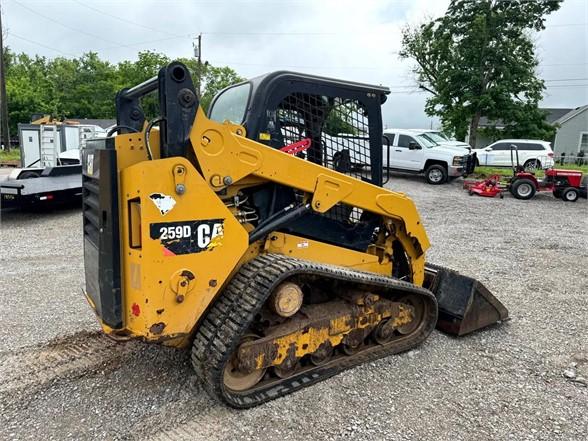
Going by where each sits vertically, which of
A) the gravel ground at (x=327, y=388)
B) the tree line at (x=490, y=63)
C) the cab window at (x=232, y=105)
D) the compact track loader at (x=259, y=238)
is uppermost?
the tree line at (x=490, y=63)

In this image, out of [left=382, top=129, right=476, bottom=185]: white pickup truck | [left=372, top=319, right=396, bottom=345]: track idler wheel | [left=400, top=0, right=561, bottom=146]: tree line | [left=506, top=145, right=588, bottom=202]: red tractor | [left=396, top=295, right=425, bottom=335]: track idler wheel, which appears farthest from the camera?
[left=400, top=0, right=561, bottom=146]: tree line

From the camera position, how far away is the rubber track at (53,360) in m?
3.42

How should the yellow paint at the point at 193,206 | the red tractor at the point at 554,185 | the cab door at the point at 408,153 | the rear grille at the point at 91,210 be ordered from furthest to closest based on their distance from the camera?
the cab door at the point at 408,153
the red tractor at the point at 554,185
the rear grille at the point at 91,210
the yellow paint at the point at 193,206

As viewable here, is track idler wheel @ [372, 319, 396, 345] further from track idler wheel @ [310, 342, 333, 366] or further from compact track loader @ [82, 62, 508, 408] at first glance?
track idler wheel @ [310, 342, 333, 366]

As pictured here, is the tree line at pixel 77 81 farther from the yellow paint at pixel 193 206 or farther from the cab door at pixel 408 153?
the yellow paint at pixel 193 206

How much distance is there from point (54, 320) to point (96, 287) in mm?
1879

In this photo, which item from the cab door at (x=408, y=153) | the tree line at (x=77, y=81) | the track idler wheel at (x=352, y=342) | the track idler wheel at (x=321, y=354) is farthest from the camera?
the tree line at (x=77, y=81)

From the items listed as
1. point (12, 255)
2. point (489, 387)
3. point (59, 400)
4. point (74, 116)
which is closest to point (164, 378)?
point (59, 400)

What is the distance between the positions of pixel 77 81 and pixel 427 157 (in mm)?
45070

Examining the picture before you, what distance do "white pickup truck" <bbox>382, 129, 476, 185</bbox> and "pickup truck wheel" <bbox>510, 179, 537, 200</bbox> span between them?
244 centimetres

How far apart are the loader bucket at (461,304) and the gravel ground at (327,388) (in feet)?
0.40

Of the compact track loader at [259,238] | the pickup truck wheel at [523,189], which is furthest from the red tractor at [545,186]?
the compact track loader at [259,238]

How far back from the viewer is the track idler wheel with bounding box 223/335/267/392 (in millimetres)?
3092

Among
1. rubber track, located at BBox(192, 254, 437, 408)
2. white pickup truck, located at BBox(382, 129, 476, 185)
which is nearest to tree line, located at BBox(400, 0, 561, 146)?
white pickup truck, located at BBox(382, 129, 476, 185)
